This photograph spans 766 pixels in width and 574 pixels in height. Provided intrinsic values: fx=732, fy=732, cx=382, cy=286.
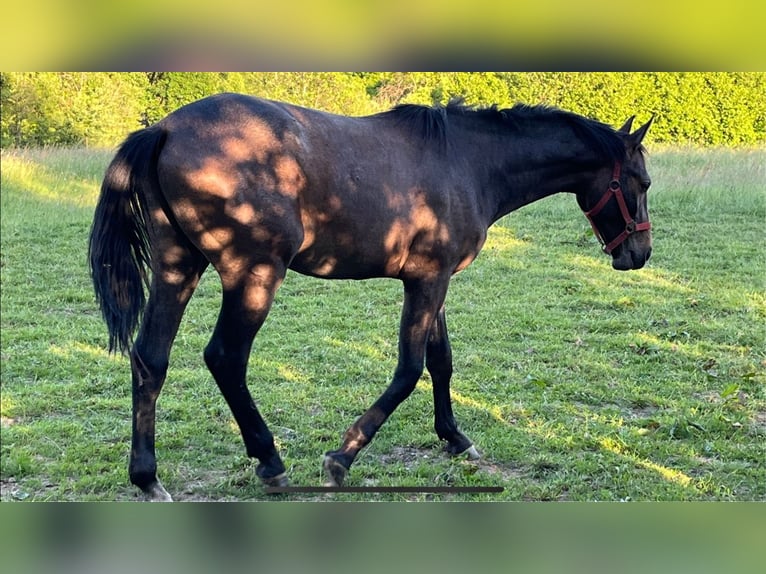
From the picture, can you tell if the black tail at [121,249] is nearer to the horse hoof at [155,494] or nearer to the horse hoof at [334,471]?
the horse hoof at [155,494]

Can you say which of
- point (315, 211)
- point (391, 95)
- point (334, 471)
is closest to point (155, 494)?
point (334, 471)

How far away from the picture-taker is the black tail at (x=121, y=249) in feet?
13.1

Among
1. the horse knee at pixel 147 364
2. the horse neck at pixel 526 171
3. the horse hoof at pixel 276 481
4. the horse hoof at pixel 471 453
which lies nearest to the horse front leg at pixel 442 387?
the horse hoof at pixel 471 453

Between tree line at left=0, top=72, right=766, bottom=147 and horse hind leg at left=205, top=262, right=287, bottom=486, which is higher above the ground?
tree line at left=0, top=72, right=766, bottom=147

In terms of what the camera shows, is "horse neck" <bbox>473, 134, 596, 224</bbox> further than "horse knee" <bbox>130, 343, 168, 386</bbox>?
Yes

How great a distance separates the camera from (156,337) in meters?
4.11

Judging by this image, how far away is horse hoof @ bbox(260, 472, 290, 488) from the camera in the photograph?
14.4 ft

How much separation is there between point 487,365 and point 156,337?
339 cm

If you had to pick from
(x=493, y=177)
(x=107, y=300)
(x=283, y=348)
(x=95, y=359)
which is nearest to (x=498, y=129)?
(x=493, y=177)

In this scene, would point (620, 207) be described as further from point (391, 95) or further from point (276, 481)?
point (391, 95)

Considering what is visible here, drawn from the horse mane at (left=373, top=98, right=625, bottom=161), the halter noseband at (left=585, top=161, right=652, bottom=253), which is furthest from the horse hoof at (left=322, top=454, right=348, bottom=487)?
the halter noseband at (left=585, top=161, right=652, bottom=253)

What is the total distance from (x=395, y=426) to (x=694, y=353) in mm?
3220

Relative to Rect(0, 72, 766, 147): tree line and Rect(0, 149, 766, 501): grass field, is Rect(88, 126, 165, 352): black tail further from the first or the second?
Rect(0, 72, 766, 147): tree line

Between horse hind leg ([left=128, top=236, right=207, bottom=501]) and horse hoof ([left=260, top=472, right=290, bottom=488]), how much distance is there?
1.89 feet
